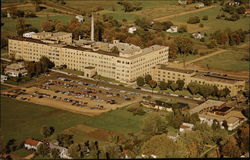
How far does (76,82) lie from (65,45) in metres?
1.74

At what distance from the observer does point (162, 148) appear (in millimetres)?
7289

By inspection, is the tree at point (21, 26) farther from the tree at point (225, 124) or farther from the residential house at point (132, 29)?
the tree at point (225, 124)

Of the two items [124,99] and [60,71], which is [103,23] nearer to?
[60,71]

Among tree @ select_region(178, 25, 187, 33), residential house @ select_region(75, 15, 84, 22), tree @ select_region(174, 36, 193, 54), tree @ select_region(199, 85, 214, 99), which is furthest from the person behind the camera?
residential house @ select_region(75, 15, 84, 22)

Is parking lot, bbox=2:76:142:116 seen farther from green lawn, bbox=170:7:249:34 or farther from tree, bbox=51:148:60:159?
green lawn, bbox=170:7:249:34

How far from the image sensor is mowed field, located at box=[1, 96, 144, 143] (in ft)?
28.3

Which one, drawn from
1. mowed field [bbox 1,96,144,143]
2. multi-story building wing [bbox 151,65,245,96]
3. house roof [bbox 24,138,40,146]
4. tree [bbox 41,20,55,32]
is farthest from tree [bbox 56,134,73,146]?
tree [bbox 41,20,55,32]

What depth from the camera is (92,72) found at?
11.8 m

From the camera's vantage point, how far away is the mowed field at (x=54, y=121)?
862cm

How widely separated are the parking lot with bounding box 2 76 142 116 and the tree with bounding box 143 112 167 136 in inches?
56.0

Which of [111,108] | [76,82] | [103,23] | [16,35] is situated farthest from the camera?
[103,23]

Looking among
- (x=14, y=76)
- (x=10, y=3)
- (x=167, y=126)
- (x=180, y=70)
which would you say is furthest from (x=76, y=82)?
(x=10, y=3)

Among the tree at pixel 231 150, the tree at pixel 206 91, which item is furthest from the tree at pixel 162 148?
the tree at pixel 206 91

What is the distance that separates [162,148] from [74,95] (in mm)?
3601
